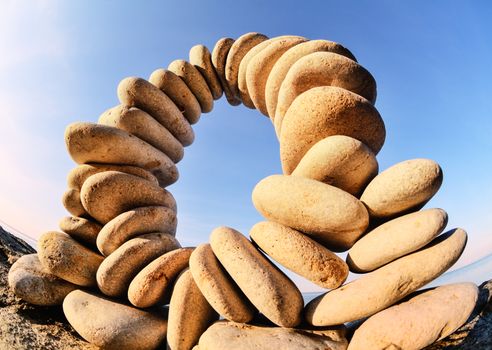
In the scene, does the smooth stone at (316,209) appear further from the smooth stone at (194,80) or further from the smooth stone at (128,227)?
the smooth stone at (194,80)

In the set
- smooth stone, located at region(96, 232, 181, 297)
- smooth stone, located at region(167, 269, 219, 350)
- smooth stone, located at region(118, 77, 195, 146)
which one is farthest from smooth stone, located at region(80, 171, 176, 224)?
smooth stone, located at region(167, 269, 219, 350)

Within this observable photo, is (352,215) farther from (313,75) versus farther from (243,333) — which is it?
(313,75)

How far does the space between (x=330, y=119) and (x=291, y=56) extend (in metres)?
0.74

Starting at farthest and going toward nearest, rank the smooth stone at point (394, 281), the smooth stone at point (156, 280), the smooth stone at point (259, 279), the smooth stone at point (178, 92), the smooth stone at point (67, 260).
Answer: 1. the smooth stone at point (178, 92)
2. the smooth stone at point (67, 260)
3. the smooth stone at point (156, 280)
4. the smooth stone at point (259, 279)
5. the smooth stone at point (394, 281)

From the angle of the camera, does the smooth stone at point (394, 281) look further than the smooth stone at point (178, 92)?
No

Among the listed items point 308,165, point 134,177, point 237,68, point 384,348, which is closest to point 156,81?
point 237,68

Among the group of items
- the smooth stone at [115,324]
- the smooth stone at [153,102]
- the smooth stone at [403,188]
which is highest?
the smooth stone at [153,102]

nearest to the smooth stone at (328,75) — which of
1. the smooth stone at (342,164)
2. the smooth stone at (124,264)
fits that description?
the smooth stone at (342,164)

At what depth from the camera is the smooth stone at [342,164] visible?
2.04 metres

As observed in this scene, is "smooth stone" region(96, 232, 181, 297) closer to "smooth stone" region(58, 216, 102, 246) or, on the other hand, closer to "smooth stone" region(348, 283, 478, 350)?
"smooth stone" region(58, 216, 102, 246)

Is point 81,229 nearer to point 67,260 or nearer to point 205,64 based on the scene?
point 67,260

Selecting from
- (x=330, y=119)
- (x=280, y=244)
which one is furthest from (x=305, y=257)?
(x=330, y=119)

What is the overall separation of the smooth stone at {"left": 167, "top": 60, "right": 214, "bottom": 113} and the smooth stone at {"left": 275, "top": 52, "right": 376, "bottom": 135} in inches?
61.7

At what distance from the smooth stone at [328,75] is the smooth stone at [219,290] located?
135 cm
